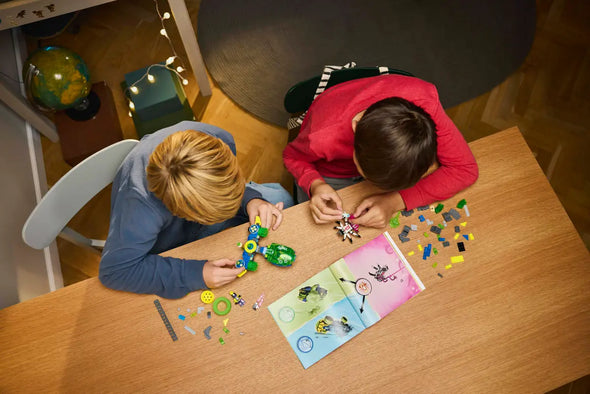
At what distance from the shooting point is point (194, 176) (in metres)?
0.82

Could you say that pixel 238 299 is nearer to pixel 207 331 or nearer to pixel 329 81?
pixel 207 331

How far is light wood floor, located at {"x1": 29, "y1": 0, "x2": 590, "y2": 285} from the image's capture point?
6.01ft

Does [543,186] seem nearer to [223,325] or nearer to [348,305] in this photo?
[348,305]

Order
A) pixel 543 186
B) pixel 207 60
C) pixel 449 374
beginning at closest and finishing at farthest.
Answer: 1. pixel 449 374
2. pixel 543 186
3. pixel 207 60

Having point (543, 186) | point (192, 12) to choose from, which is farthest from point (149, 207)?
point (192, 12)

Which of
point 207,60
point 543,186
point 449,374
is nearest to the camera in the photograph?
point 449,374

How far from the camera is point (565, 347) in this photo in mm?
925

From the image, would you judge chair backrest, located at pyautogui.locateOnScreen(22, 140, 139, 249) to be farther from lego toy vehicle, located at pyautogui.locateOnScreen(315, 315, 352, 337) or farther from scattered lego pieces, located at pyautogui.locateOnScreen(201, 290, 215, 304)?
lego toy vehicle, located at pyautogui.locateOnScreen(315, 315, 352, 337)

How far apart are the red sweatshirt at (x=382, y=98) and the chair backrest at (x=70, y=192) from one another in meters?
0.53

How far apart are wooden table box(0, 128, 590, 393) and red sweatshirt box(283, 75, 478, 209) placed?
152mm

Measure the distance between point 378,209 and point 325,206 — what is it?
0.46 feet

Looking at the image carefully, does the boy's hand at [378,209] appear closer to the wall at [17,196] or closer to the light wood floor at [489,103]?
the light wood floor at [489,103]

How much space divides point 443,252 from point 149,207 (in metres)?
0.77

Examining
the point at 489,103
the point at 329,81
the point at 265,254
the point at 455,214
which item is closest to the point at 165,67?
the point at 329,81
